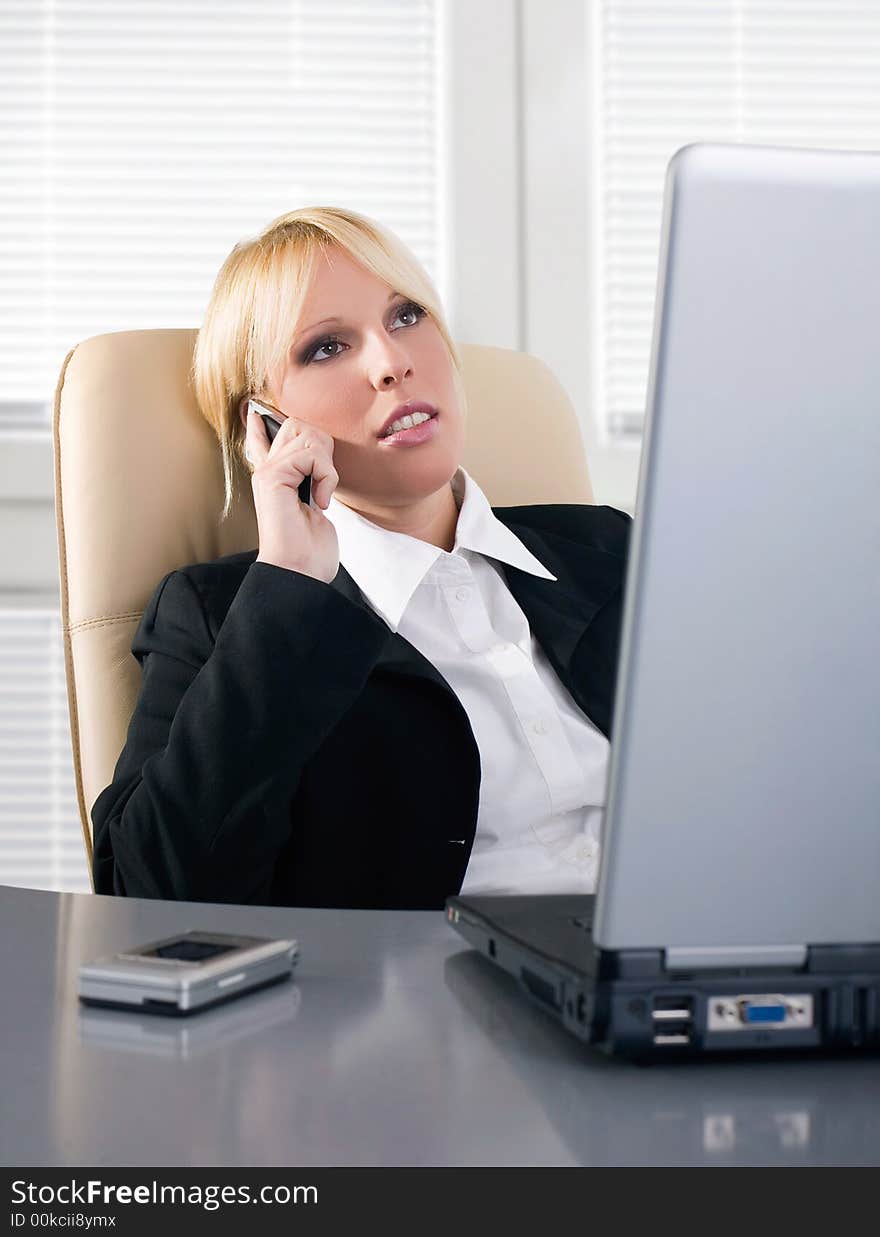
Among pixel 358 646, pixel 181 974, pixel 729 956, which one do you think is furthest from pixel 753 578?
pixel 358 646

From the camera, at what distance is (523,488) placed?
1470 mm

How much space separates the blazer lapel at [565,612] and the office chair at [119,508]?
177 mm

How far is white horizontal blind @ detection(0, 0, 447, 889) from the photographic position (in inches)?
80.4

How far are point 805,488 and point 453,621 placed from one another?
0.81 m

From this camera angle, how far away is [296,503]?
111 centimetres

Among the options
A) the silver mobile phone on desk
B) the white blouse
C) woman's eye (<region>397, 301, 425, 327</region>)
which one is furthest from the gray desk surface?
woman's eye (<region>397, 301, 425, 327</region>)

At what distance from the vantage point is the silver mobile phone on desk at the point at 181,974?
1.61 ft

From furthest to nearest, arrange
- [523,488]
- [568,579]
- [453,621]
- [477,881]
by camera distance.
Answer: [523,488] → [568,579] → [453,621] → [477,881]

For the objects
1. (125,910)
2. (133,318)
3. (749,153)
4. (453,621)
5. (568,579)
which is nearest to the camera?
(749,153)

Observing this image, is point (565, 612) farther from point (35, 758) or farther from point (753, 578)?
point (35, 758)

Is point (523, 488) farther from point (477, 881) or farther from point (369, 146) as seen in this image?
point (369, 146)

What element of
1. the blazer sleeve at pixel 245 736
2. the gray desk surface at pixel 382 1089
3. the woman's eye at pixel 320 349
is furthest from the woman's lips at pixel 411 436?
the gray desk surface at pixel 382 1089

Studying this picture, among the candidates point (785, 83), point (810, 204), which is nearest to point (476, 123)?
point (785, 83)

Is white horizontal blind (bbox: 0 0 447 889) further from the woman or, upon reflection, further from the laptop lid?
the laptop lid
